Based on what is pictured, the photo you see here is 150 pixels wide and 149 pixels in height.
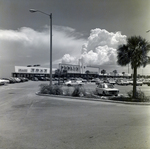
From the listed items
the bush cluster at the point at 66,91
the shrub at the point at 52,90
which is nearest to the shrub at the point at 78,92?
the bush cluster at the point at 66,91

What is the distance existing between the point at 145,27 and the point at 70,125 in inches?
133

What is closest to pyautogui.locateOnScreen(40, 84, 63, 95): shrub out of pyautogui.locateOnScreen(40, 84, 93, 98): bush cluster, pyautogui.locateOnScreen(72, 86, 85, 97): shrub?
pyautogui.locateOnScreen(40, 84, 93, 98): bush cluster

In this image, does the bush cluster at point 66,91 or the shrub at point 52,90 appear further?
the shrub at point 52,90

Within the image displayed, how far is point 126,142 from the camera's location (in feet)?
12.2

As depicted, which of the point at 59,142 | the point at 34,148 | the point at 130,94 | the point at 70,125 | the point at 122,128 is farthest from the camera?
the point at 130,94

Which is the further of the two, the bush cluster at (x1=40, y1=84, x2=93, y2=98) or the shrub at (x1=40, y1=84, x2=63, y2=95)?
the shrub at (x1=40, y1=84, x2=63, y2=95)

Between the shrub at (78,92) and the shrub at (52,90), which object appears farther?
the shrub at (52,90)

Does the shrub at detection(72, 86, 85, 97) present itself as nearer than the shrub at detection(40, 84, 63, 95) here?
Yes

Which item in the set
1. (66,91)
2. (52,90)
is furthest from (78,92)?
(52,90)

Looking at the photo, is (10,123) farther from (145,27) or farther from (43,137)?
(145,27)

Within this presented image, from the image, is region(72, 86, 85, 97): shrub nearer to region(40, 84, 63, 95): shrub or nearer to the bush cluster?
the bush cluster

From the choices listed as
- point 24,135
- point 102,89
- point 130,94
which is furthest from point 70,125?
point 102,89

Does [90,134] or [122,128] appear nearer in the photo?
[90,134]

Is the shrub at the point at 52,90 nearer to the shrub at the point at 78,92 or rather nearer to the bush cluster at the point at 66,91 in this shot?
the bush cluster at the point at 66,91
